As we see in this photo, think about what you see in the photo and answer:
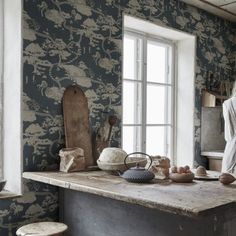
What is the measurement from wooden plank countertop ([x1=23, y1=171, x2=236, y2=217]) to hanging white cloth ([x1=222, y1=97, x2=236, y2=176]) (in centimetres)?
120

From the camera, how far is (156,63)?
386cm

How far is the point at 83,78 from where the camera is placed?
9.22 ft

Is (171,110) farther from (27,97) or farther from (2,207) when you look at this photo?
(2,207)

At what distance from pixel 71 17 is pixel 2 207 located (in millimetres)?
1523

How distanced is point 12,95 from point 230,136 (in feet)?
6.95

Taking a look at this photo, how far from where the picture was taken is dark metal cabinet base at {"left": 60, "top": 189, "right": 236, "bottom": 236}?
1780mm

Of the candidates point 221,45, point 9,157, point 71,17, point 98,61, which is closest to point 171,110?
point 221,45

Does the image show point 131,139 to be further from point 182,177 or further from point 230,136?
point 182,177


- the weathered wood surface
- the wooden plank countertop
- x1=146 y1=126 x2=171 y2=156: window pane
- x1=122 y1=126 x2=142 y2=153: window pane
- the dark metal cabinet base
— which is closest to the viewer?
the wooden plank countertop

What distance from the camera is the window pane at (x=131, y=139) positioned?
3.51 metres

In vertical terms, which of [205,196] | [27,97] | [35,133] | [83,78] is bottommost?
[205,196]

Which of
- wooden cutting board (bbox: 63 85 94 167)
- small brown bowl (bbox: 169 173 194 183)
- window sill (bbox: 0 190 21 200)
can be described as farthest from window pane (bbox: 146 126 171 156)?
window sill (bbox: 0 190 21 200)

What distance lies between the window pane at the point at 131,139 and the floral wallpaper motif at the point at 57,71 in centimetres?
43

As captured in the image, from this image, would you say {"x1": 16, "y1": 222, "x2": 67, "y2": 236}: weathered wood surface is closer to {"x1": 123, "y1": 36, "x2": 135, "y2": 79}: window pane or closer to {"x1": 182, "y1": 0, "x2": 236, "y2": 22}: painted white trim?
{"x1": 123, "y1": 36, "x2": 135, "y2": 79}: window pane
